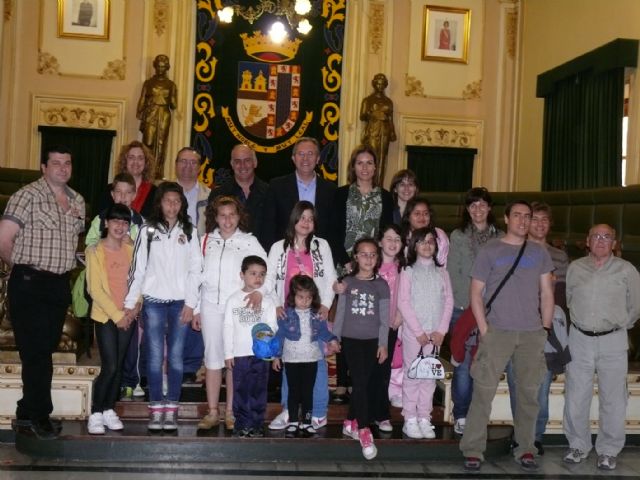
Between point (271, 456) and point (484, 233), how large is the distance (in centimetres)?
180

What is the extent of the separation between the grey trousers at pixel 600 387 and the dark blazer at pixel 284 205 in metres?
1.64

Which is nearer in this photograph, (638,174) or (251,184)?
(251,184)

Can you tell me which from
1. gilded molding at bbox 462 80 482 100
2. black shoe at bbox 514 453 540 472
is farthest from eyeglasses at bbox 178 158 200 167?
gilded molding at bbox 462 80 482 100

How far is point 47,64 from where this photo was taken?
1105 cm

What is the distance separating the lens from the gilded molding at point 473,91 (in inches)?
473

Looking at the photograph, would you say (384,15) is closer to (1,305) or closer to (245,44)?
(245,44)

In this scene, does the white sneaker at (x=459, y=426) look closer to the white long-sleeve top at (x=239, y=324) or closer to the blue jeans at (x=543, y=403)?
the blue jeans at (x=543, y=403)

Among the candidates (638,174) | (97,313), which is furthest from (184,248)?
(638,174)

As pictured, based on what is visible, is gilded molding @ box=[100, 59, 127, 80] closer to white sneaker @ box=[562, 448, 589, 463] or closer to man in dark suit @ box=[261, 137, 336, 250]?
man in dark suit @ box=[261, 137, 336, 250]

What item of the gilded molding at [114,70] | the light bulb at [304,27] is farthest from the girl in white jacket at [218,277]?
the gilded molding at [114,70]

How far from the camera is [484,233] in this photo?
4.81m

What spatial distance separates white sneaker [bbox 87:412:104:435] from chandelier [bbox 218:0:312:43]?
25.5 ft

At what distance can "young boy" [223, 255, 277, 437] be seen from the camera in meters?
4.38

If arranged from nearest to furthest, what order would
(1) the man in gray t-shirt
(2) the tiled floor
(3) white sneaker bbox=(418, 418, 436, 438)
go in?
1. (2) the tiled floor
2. (1) the man in gray t-shirt
3. (3) white sneaker bbox=(418, 418, 436, 438)
